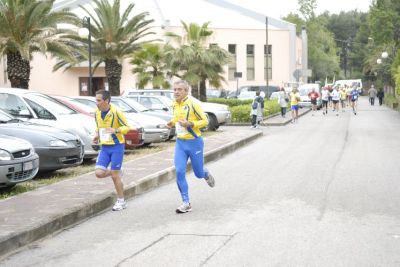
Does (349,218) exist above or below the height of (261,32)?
below

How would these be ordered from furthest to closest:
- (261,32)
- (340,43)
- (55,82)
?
(340,43) < (261,32) < (55,82)

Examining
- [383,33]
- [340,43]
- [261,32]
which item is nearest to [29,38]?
[383,33]

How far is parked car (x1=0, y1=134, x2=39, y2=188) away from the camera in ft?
30.8

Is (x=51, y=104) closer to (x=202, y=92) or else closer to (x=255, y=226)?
(x=255, y=226)

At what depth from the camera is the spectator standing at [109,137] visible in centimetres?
882

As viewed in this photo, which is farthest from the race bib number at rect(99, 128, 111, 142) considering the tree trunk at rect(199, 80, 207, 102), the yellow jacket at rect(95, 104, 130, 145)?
the tree trunk at rect(199, 80, 207, 102)

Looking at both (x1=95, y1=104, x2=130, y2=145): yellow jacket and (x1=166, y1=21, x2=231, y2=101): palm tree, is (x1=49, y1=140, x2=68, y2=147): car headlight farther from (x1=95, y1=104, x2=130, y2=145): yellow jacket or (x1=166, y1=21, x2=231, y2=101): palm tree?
(x1=166, y1=21, x2=231, y2=101): palm tree

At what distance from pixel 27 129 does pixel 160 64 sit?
2806 cm

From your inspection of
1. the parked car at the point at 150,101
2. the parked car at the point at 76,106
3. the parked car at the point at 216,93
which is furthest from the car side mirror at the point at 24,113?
the parked car at the point at 216,93

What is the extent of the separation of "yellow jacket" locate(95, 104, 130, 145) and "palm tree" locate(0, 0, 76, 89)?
16352mm

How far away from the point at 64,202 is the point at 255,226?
2.72 meters

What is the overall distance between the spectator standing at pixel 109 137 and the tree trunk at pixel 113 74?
80.8ft

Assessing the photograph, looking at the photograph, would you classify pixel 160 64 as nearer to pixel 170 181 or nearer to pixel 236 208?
pixel 170 181

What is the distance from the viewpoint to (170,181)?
1205 cm
